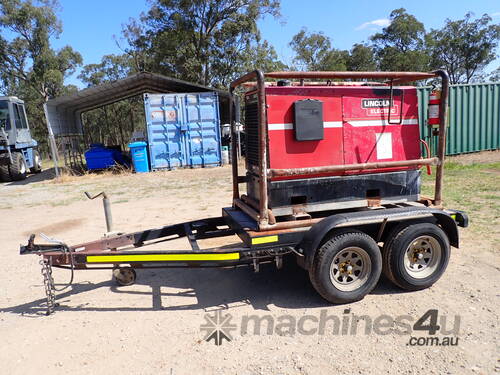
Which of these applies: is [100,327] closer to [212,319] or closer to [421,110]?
[212,319]

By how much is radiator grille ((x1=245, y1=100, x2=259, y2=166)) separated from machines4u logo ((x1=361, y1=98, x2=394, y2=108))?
1.18 metres

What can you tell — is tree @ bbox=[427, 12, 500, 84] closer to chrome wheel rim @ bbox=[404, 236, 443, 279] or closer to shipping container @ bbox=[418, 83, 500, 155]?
shipping container @ bbox=[418, 83, 500, 155]

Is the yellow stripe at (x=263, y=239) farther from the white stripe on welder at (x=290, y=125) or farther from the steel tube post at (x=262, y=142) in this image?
the white stripe on welder at (x=290, y=125)

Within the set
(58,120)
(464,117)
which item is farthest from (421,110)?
(58,120)

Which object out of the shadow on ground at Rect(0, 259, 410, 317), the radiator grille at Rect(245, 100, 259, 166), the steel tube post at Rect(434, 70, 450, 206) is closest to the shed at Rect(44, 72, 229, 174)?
the radiator grille at Rect(245, 100, 259, 166)

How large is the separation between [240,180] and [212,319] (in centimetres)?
191

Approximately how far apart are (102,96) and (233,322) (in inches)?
715

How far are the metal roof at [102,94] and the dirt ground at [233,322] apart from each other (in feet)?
39.5

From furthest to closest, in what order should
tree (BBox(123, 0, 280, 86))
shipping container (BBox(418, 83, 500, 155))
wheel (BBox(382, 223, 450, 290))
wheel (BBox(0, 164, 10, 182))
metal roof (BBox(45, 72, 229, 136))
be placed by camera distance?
tree (BBox(123, 0, 280, 86))
metal roof (BBox(45, 72, 229, 136))
wheel (BBox(0, 164, 10, 182))
shipping container (BBox(418, 83, 500, 155))
wheel (BBox(382, 223, 450, 290))

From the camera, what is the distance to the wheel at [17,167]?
1659 cm

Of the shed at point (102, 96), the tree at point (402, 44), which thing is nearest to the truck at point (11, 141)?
the shed at point (102, 96)

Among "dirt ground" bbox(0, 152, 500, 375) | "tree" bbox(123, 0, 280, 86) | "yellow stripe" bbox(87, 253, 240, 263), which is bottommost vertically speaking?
"dirt ground" bbox(0, 152, 500, 375)

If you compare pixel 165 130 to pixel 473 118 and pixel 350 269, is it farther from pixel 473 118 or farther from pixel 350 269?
pixel 350 269

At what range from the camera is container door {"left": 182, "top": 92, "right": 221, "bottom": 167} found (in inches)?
645
